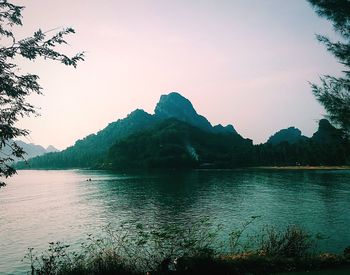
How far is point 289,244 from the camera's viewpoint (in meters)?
24.0

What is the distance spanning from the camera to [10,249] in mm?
47719

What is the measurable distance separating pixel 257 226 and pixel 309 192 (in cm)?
5186

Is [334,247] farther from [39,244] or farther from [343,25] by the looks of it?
[39,244]

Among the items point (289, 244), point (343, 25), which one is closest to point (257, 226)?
point (289, 244)

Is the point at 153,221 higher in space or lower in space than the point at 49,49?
lower

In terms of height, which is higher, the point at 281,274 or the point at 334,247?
the point at 281,274

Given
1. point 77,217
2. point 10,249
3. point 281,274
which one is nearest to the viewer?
point 281,274

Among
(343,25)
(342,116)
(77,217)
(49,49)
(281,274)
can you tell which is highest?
Result: (343,25)

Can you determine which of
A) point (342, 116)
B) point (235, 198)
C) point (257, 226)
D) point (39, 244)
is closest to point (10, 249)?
point (39, 244)

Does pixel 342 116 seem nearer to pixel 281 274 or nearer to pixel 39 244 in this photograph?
pixel 281 274

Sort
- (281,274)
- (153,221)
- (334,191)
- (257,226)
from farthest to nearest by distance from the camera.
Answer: (334,191), (153,221), (257,226), (281,274)

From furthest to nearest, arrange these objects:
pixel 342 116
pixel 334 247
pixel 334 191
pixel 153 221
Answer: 1. pixel 334 191
2. pixel 153 221
3. pixel 334 247
4. pixel 342 116

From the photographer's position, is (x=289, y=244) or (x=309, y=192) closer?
(x=289, y=244)

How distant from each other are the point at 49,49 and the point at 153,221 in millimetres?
57340
